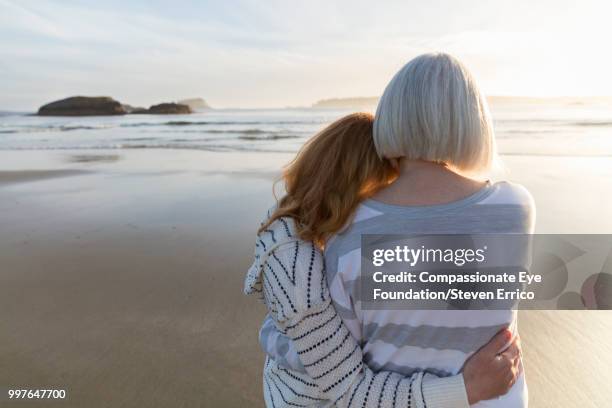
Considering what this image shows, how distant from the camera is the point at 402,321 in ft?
4.47

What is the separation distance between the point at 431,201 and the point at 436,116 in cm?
21

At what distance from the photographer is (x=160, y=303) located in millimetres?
3736

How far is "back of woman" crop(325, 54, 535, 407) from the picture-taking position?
127 centimetres

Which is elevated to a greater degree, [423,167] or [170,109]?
[170,109]

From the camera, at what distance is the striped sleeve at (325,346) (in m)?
1.34

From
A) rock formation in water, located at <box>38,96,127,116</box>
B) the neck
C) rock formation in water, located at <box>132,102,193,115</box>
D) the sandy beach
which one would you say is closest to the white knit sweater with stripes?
the neck

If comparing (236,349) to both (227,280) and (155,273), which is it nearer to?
(227,280)

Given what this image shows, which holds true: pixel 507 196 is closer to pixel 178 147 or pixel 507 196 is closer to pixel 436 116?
pixel 436 116

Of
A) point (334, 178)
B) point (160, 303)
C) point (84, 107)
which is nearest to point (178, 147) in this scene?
point (160, 303)

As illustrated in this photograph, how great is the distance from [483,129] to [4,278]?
4.19 metres

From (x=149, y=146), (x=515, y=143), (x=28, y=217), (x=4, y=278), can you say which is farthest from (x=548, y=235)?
(x=149, y=146)

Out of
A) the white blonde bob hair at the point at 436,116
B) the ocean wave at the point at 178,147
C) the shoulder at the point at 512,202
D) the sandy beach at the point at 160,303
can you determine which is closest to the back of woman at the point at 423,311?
the shoulder at the point at 512,202

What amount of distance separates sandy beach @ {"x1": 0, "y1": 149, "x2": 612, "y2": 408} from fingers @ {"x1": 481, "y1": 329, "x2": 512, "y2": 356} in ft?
5.05

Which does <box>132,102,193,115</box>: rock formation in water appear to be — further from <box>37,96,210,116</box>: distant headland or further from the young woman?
the young woman
